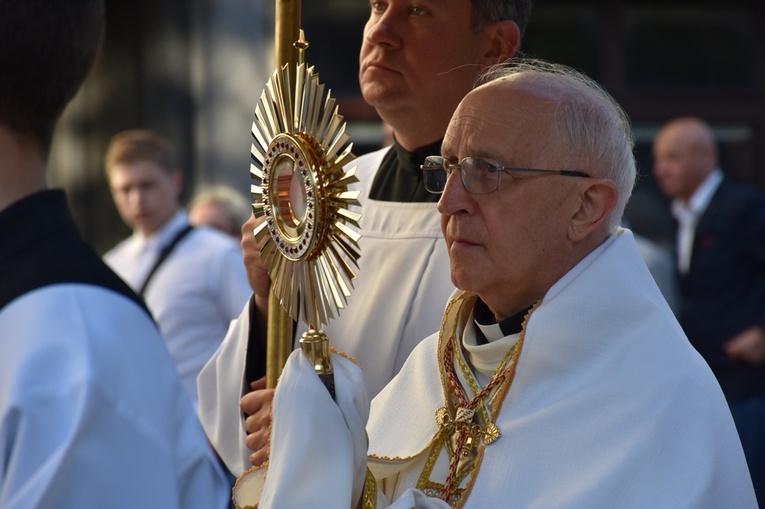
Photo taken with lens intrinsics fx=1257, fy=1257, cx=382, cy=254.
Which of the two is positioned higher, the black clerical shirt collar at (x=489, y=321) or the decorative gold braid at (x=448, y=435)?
the black clerical shirt collar at (x=489, y=321)

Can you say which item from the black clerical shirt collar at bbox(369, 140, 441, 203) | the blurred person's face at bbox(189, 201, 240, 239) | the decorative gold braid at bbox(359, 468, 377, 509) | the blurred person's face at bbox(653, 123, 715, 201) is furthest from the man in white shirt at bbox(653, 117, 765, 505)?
the decorative gold braid at bbox(359, 468, 377, 509)

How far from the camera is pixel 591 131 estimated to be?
94.4 inches

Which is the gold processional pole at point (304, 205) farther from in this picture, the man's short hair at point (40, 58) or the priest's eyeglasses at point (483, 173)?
the man's short hair at point (40, 58)

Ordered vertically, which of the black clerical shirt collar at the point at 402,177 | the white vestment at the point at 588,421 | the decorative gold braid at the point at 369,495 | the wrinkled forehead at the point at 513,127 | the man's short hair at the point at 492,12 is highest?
the man's short hair at the point at 492,12

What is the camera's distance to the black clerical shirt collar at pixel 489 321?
242 cm

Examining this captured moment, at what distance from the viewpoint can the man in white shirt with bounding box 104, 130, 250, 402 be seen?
5969mm

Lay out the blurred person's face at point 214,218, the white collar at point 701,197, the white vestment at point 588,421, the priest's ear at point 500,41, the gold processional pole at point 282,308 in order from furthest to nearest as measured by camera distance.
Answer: the blurred person's face at point 214,218 → the white collar at point 701,197 → the priest's ear at point 500,41 → the gold processional pole at point 282,308 → the white vestment at point 588,421

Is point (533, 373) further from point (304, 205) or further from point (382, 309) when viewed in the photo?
point (382, 309)

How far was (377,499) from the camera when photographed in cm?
229

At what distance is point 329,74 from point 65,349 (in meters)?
7.24

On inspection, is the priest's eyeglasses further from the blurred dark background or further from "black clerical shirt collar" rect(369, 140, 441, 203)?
the blurred dark background

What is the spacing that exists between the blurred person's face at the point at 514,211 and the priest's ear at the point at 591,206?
0.04 feet

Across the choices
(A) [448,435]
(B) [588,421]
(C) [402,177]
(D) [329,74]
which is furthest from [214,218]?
(B) [588,421]

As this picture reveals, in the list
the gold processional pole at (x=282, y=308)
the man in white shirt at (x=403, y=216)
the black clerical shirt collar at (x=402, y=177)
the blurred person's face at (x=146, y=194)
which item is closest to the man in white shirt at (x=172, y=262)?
the blurred person's face at (x=146, y=194)
